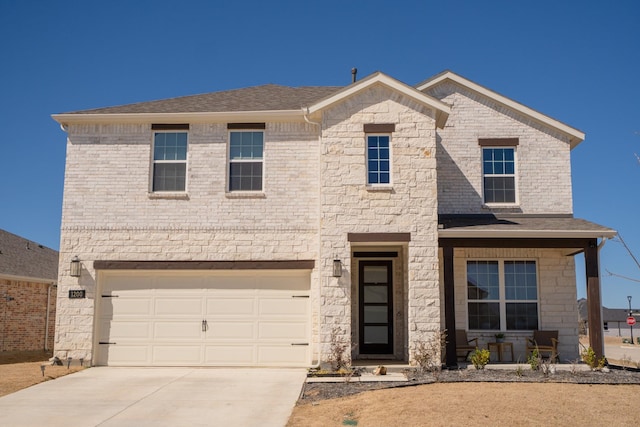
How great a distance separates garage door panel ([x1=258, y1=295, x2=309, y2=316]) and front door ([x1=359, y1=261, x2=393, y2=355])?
75.1 inches

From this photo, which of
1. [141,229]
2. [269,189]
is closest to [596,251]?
[269,189]

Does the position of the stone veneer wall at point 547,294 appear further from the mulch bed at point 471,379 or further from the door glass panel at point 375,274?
the mulch bed at point 471,379

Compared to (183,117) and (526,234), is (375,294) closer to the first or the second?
(526,234)

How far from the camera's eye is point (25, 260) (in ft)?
74.9

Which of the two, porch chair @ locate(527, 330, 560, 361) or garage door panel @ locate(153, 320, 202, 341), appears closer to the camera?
porch chair @ locate(527, 330, 560, 361)

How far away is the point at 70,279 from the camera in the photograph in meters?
15.7

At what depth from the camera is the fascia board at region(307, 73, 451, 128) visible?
1503 cm

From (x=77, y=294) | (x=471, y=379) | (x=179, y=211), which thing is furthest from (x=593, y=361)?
(x=77, y=294)

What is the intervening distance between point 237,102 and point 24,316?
10.8 metres

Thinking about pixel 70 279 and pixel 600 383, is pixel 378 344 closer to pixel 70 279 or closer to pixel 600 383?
pixel 600 383

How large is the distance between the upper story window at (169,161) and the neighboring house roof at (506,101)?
6.91 metres

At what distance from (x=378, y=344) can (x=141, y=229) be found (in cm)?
683

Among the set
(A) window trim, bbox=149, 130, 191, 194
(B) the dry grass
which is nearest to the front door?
(B) the dry grass

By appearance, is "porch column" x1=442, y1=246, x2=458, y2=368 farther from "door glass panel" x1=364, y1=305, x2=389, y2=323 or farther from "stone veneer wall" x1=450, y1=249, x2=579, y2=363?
"door glass panel" x1=364, y1=305, x2=389, y2=323
